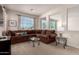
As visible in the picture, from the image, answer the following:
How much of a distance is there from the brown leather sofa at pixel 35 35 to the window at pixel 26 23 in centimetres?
9

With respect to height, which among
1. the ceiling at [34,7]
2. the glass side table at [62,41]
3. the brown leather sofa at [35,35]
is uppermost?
the ceiling at [34,7]

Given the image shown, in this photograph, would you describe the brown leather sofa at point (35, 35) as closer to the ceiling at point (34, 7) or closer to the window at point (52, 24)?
the window at point (52, 24)

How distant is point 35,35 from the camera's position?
5.84 ft

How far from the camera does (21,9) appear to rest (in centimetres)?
176

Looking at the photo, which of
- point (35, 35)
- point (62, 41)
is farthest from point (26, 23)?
point (62, 41)

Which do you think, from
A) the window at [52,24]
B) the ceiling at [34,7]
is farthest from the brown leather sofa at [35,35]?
the ceiling at [34,7]

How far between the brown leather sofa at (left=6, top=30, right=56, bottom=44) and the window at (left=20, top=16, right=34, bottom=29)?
92mm

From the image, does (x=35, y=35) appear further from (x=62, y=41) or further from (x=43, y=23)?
(x=62, y=41)

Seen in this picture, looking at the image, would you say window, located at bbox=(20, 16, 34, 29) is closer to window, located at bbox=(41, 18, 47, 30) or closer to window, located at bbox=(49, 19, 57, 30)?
window, located at bbox=(41, 18, 47, 30)

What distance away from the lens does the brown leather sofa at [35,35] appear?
1.75m

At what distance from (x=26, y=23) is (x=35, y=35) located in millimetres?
286

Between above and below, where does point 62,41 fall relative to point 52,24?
below
